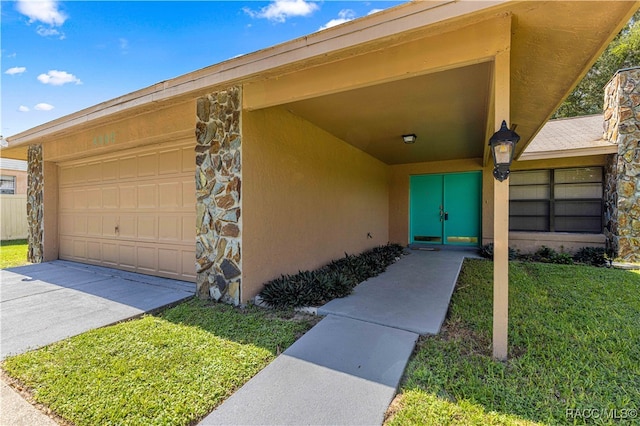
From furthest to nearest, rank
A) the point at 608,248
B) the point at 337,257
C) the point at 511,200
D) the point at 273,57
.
Result: the point at 511,200 < the point at 608,248 < the point at 337,257 < the point at 273,57

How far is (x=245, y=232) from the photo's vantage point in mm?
3908

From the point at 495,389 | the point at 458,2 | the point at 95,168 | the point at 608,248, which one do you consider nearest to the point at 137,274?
the point at 95,168

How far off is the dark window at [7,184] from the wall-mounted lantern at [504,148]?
63.4ft

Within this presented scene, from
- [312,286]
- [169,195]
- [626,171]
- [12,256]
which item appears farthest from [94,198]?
[626,171]

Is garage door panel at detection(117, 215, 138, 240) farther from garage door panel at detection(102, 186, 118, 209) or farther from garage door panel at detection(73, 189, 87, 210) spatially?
garage door panel at detection(73, 189, 87, 210)

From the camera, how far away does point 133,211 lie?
18.3 ft

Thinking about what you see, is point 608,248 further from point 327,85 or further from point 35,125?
point 35,125

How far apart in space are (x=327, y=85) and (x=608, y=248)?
833 centimetres

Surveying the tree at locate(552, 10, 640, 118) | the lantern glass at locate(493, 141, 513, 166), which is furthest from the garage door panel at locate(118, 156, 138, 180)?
the tree at locate(552, 10, 640, 118)

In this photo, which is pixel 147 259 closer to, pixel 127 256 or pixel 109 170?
pixel 127 256

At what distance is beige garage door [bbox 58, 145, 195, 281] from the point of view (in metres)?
4.87

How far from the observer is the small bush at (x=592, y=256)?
6.84 m

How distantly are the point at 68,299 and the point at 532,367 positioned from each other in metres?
5.55

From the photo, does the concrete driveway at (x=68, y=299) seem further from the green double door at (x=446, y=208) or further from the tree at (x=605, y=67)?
the tree at (x=605, y=67)
